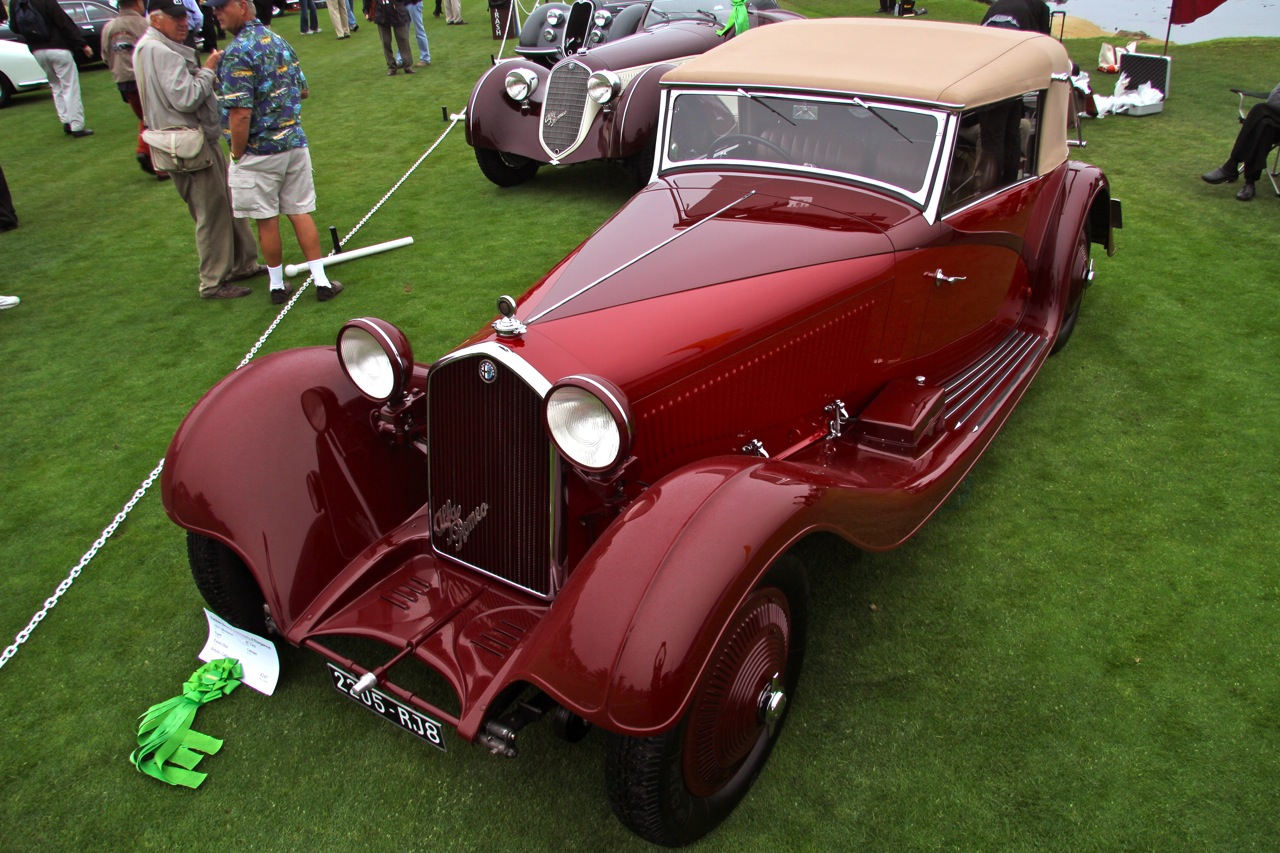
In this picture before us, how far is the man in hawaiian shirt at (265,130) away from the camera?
4.78 metres

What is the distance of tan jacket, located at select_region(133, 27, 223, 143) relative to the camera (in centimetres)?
520

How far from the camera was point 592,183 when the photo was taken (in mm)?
8055

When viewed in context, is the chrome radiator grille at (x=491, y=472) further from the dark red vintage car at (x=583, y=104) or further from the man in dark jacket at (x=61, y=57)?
the man in dark jacket at (x=61, y=57)

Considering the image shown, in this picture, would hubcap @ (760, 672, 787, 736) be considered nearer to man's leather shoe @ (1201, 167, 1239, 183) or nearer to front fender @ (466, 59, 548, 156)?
front fender @ (466, 59, 548, 156)

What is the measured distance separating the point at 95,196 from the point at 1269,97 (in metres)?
10.4

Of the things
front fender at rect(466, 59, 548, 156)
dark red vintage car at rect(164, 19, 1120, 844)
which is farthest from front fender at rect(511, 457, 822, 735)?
front fender at rect(466, 59, 548, 156)

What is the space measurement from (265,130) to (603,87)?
289cm

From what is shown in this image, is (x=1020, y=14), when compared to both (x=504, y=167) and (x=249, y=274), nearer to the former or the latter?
(x=504, y=167)

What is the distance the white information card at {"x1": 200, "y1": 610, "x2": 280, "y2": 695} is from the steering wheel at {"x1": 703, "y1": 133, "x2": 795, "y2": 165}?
8.50ft

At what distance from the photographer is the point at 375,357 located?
2789mm

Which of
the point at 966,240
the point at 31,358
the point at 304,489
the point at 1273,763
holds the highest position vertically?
the point at 966,240

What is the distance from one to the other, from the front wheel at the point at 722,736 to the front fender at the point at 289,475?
3.97 feet

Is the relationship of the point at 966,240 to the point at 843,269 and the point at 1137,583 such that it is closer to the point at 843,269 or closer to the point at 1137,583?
the point at 843,269

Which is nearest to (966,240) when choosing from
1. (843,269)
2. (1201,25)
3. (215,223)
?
(843,269)
